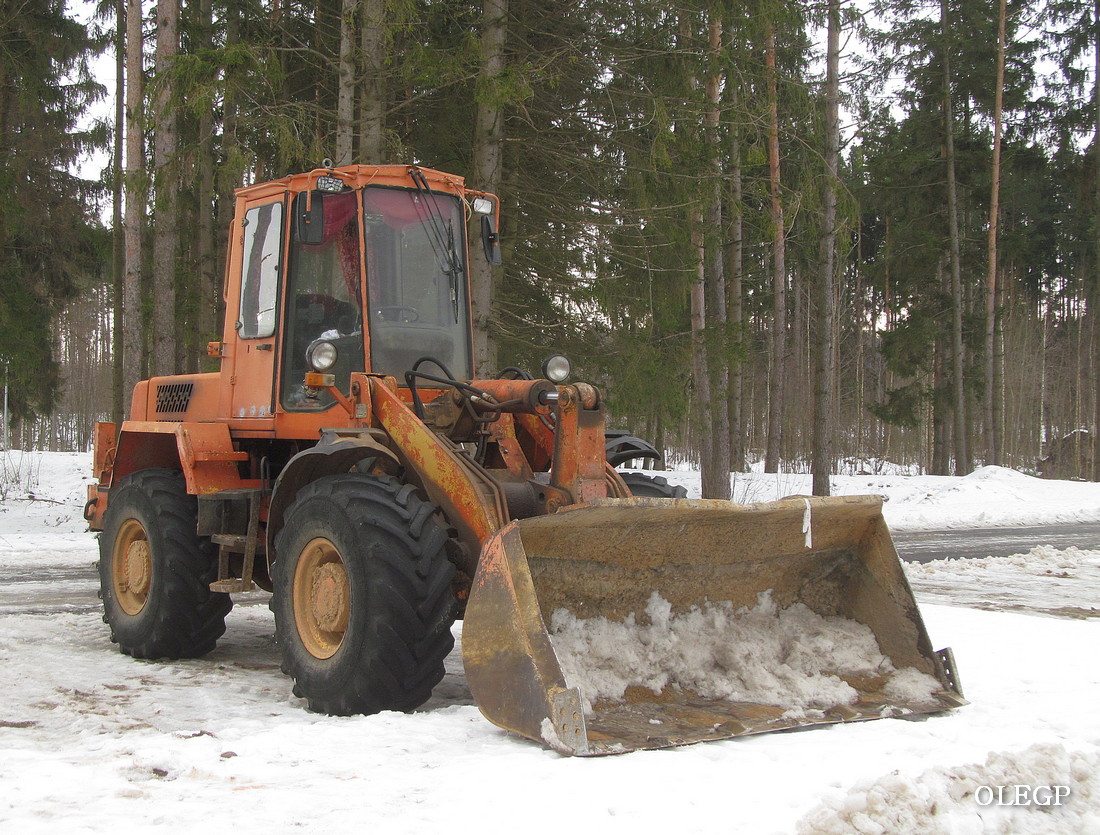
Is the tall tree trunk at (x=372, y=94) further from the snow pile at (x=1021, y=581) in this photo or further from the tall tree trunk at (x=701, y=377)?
the snow pile at (x=1021, y=581)

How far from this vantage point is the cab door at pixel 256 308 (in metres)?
6.33

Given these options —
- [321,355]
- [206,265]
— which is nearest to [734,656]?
[321,355]

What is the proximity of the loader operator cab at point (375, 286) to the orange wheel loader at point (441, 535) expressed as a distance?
1cm

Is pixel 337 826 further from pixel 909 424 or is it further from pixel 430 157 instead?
pixel 909 424

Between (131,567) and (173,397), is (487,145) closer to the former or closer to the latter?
(173,397)

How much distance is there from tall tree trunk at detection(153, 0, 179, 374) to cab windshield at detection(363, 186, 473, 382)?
6.56 metres

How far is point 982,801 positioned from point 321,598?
307 centimetres

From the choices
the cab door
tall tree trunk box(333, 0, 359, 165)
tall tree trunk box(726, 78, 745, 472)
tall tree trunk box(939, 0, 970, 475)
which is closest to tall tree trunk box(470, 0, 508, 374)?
tall tree trunk box(333, 0, 359, 165)

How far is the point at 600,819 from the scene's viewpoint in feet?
10.9

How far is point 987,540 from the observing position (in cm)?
1496

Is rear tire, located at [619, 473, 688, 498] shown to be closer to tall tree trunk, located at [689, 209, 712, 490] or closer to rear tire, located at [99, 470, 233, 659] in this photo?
rear tire, located at [99, 470, 233, 659]

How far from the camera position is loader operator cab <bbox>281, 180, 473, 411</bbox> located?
19.4 ft

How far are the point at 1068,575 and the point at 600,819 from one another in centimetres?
956

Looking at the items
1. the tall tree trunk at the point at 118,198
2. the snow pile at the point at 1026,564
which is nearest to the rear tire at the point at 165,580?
the snow pile at the point at 1026,564
